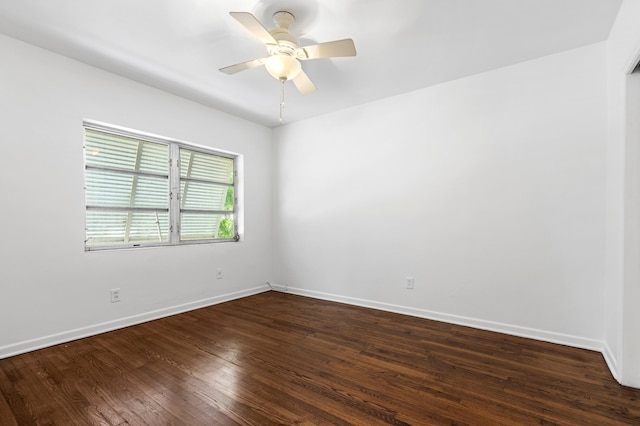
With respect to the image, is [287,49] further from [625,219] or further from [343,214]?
[625,219]

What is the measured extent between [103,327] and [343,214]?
288 cm

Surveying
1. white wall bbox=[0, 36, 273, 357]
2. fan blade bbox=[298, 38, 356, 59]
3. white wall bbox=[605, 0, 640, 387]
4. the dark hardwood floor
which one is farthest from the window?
white wall bbox=[605, 0, 640, 387]

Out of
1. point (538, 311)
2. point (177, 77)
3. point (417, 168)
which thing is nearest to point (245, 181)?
point (177, 77)

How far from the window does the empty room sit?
0.02 meters

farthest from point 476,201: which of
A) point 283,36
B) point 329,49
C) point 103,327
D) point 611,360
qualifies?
point 103,327

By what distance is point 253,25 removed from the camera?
1.86m

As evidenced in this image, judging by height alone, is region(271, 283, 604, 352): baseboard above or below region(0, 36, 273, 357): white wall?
below

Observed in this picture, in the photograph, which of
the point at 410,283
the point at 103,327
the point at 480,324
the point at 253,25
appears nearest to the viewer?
the point at 253,25

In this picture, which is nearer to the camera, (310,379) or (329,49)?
(310,379)

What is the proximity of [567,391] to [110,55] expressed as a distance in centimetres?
437

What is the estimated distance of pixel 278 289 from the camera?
4613 millimetres

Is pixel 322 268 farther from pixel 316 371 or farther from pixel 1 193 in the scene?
pixel 1 193

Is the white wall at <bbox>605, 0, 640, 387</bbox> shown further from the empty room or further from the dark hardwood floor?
the dark hardwood floor

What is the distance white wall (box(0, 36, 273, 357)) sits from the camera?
237cm
